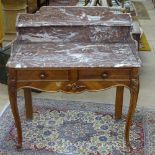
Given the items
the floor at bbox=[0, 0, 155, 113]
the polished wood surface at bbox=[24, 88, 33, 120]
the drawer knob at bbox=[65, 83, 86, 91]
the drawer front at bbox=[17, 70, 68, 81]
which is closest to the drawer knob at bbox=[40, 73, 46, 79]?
the drawer front at bbox=[17, 70, 68, 81]

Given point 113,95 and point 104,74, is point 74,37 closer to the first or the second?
point 104,74

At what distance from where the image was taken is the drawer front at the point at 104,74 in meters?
1.68

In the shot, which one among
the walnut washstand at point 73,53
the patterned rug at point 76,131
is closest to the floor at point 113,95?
the patterned rug at point 76,131

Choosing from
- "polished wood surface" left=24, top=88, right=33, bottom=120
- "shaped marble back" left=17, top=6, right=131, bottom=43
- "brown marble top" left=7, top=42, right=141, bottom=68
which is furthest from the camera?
"polished wood surface" left=24, top=88, right=33, bottom=120

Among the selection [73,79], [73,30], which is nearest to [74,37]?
[73,30]

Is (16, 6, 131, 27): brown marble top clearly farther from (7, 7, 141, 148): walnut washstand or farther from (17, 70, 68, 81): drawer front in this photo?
(17, 70, 68, 81): drawer front

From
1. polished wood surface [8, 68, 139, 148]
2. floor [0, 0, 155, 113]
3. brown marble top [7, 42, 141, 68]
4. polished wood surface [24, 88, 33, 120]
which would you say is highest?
brown marble top [7, 42, 141, 68]

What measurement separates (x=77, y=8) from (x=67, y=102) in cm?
83

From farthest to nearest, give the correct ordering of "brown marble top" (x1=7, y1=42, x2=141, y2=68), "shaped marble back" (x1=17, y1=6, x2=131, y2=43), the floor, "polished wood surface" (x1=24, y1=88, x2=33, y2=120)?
1. the floor
2. "polished wood surface" (x1=24, y1=88, x2=33, y2=120)
3. "shaped marble back" (x1=17, y1=6, x2=131, y2=43)
4. "brown marble top" (x1=7, y1=42, x2=141, y2=68)

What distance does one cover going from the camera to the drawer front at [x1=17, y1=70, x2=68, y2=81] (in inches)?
66.4

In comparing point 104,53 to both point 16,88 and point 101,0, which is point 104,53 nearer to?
point 16,88

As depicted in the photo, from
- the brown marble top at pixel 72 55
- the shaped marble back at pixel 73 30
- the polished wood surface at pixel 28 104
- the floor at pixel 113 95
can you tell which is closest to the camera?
the brown marble top at pixel 72 55

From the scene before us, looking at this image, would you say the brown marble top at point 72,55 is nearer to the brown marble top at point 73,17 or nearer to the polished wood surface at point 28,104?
→ the brown marble top at point 73,17

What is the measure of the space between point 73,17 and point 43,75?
1.66ft
